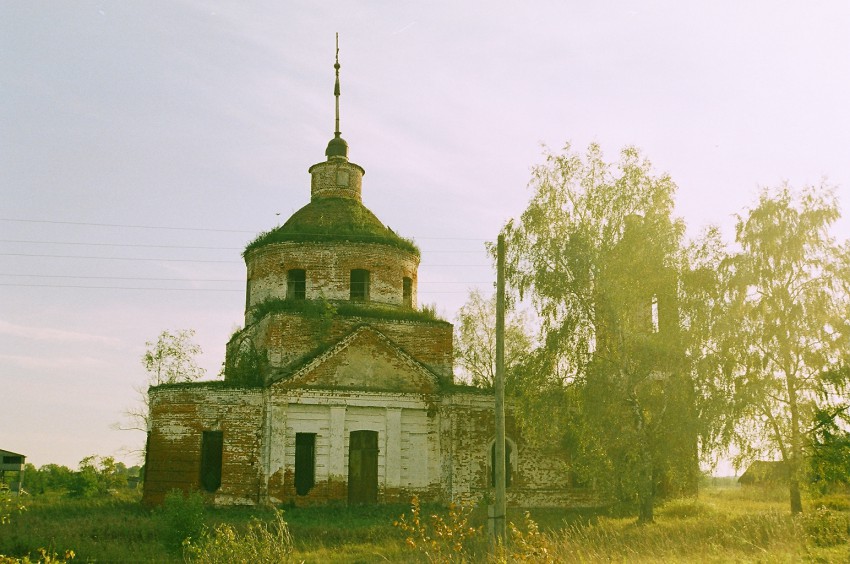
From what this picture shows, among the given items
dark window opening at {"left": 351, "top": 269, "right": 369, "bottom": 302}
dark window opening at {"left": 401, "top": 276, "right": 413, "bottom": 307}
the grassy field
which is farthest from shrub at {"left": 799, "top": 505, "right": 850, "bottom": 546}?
dark window opening at {"left": 351, "top": 269, "right": 369, "bottom": 302}

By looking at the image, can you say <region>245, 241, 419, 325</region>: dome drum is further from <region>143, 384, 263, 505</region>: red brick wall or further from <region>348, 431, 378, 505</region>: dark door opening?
<region>348, 431, 378, 505</region>: dark door opening

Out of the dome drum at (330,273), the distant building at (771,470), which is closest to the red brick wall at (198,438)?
the dome drum at (330,273)

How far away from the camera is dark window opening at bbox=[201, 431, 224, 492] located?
63.6 ft

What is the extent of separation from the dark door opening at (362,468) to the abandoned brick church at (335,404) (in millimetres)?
30

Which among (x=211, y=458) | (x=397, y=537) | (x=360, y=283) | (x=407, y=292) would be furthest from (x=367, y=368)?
(x=397, y=537)

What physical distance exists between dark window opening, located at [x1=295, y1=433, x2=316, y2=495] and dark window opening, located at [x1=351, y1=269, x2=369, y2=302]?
5030mm

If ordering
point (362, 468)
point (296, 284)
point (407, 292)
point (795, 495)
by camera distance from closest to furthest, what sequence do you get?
point (795, 495), point (362, 468), point (296, 284), point (407, 292)

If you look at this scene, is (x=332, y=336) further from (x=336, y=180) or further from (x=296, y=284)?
(x=336, y=180)

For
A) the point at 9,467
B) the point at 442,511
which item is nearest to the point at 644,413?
the point at 442,511

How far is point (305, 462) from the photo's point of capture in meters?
20.0

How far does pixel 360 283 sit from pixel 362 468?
5915mm

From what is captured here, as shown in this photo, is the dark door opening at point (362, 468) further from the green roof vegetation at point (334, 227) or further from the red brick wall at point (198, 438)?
the green roof vegetation at point (334, 227)

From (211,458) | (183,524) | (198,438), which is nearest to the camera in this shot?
(183,524)

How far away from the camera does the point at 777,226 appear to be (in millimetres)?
21062
